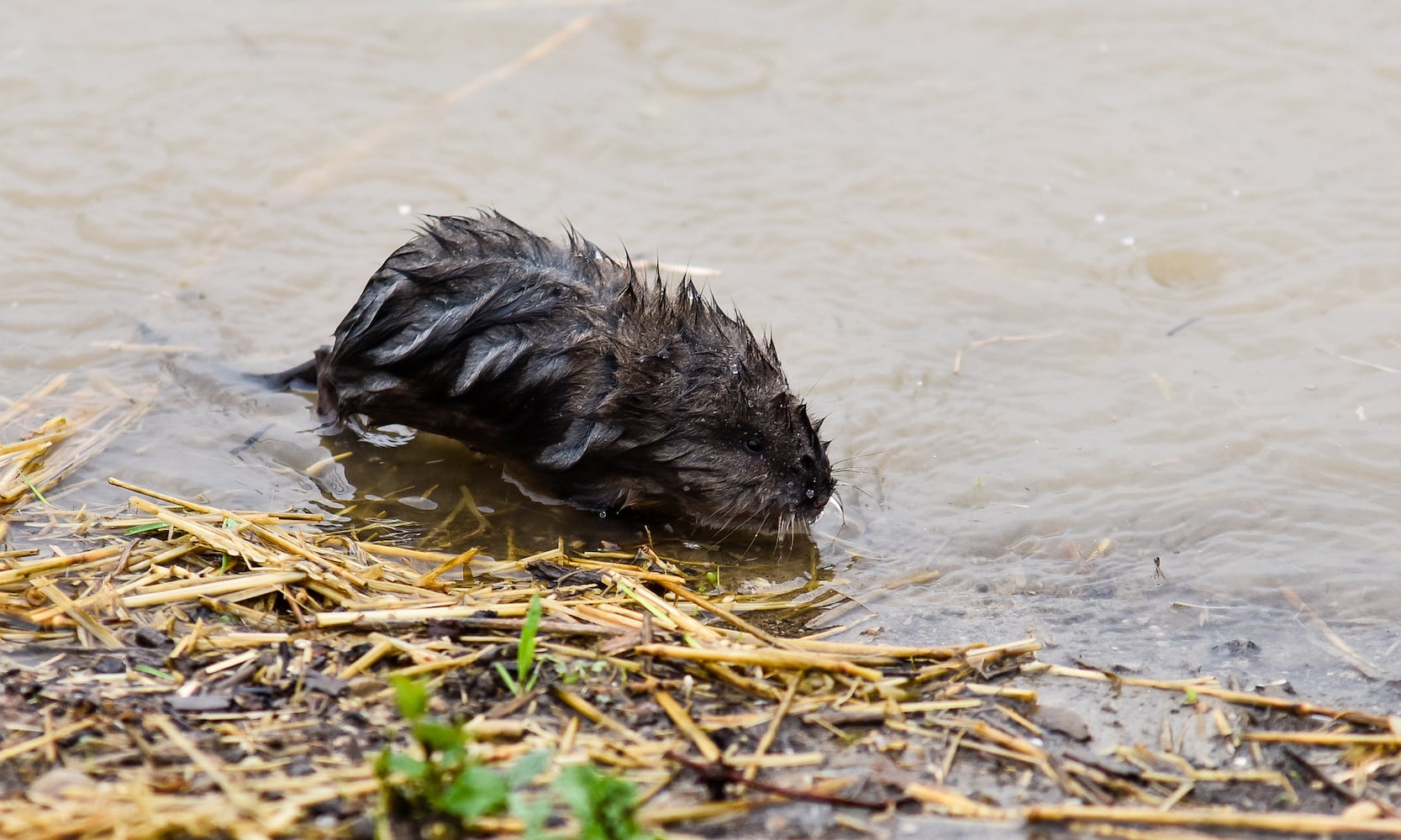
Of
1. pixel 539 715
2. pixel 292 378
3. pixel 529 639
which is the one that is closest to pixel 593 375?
pixel 292 378

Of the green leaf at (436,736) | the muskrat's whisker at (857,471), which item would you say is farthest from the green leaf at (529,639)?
the muskrat's whisker at (857,471)

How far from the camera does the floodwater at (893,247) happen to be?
449 cm

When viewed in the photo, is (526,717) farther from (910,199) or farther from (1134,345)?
(910,199)

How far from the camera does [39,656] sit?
10.5ft

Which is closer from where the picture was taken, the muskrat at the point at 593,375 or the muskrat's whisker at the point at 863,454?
the muskrat at the point at 593,375

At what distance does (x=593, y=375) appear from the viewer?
4609 mm

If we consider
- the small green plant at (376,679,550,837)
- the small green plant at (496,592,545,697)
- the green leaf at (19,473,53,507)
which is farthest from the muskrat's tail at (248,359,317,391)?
the small green plant at (376,679,550,837)

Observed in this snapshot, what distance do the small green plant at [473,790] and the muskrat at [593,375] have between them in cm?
215

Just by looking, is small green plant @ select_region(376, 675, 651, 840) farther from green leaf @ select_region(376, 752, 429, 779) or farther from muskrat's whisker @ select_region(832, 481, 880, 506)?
muskrat's whisker @ select_region(832, 481, 880, 506)

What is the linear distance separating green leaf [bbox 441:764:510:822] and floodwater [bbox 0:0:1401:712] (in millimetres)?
1706

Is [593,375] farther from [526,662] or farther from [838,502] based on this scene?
[526,662]

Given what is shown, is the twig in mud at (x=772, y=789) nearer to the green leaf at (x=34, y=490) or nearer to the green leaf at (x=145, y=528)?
the green leaf at (x=145, y=528)

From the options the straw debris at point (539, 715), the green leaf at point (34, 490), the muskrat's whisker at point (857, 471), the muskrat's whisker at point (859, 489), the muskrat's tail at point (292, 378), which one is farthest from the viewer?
the muskrat's tail at point (292, 378)

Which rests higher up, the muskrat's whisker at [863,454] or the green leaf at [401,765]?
the green leaf at [401,765]
